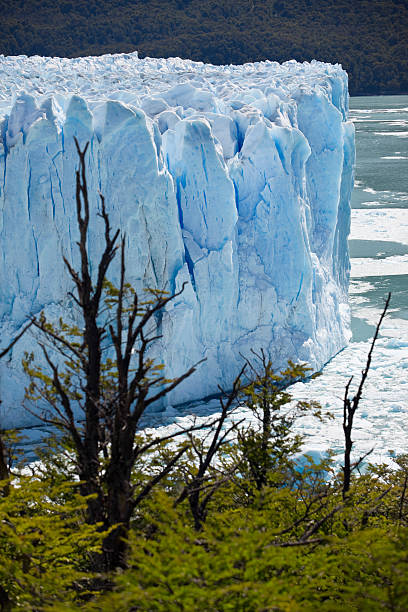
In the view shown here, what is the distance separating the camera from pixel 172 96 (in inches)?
421

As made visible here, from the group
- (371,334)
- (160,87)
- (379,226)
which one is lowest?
(371,334)

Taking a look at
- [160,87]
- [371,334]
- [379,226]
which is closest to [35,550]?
[371,334]

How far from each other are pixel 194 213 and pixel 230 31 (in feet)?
133

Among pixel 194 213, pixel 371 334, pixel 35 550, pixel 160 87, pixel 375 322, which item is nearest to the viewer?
pixel 35 550

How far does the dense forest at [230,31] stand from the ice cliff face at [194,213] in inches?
1156

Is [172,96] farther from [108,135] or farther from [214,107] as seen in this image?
[108,135]

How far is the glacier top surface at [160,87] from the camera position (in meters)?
9.83

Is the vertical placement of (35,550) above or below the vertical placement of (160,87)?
below

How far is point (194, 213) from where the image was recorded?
29.0 feet

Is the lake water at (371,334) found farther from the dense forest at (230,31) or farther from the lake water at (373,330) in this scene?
the dense forest at (230,31)

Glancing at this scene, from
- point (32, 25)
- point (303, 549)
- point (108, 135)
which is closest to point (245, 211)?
point (108, 135)

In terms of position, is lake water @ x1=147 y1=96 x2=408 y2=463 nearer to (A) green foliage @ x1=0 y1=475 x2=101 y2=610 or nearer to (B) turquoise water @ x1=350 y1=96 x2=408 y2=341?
(B) turquoise water @ x1=350 y1=96 x2=408 y2=341

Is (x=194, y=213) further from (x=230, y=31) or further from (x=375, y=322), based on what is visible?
(x=230, y=31)

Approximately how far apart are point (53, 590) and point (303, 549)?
3.88 ft
